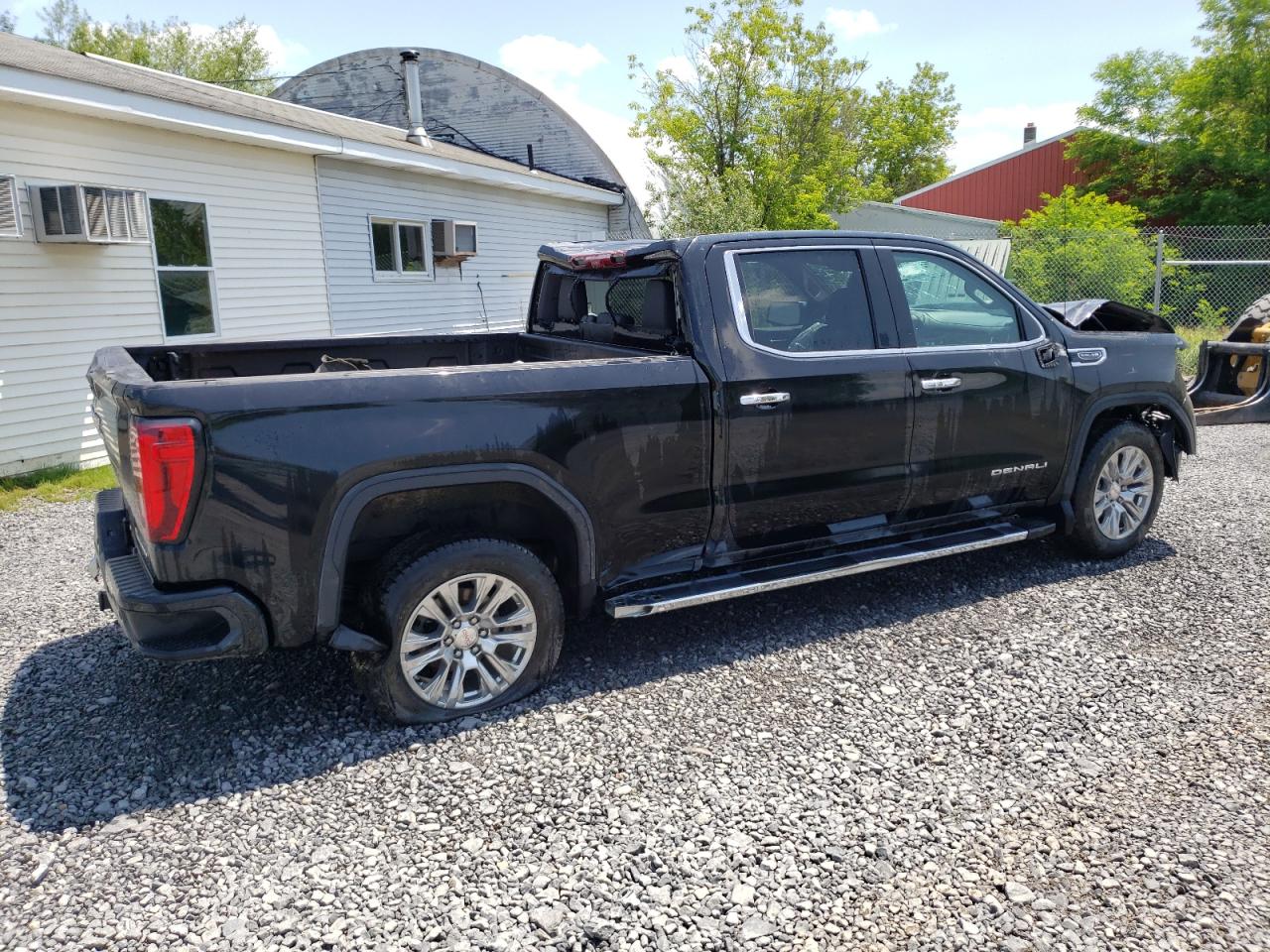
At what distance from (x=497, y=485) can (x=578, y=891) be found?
1.55m

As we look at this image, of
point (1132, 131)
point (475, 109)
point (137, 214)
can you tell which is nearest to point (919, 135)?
point (1132, 131)

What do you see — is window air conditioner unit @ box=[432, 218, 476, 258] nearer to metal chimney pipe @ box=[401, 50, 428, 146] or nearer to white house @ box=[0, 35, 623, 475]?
white house @ box=[0, 35, 623, 475]

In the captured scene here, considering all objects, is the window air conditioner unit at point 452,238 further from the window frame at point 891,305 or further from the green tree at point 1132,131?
the green tree at point 1132,131

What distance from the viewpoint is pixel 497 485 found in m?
3.65

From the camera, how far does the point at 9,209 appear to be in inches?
315

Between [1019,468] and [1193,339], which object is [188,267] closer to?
[1019,468]

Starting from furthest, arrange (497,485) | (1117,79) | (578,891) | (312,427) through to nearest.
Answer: (1117,79) < (497,485) < (312,427) < (578,891)

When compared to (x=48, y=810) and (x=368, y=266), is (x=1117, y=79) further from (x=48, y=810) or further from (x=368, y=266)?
(x=48, y=810)

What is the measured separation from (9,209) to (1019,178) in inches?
1115

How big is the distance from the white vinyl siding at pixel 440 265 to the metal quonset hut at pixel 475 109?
3.38 ft

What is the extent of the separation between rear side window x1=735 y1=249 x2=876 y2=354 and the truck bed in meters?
0.62

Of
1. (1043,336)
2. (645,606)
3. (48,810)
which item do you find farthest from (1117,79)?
(48,810)

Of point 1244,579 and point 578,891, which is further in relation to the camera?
point 1244,579

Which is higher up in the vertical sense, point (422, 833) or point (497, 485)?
point (497, 485)
